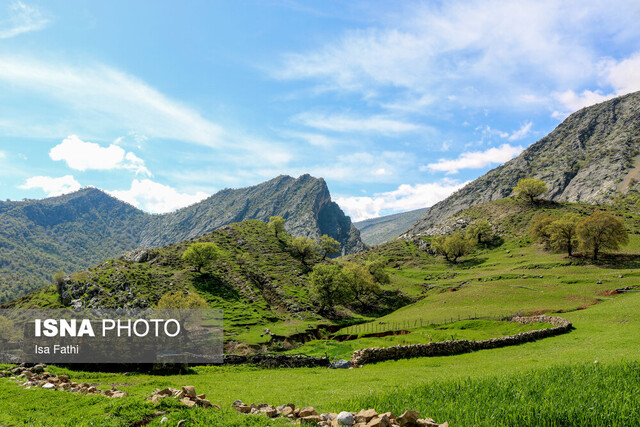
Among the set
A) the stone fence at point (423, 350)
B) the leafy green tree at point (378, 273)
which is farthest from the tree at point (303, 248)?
the stone fence at point (423, 350)

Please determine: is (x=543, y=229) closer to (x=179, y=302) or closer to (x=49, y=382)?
(x=179, y=302)

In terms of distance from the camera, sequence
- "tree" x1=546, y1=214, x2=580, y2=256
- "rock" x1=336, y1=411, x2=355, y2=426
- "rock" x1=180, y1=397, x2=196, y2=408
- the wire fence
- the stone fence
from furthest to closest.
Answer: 1. "tree" x1=546, y1=214, x2=580, y2=256
2. the wire fence
3. the stone fence
4. "rock" x1=180, y1=397, x2=196, y2=408
5. "rock" x1=336, y1=411, x2=355, y2=426

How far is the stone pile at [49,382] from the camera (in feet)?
55.0

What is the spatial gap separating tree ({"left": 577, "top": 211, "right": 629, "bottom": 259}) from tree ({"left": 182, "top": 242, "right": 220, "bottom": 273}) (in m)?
126

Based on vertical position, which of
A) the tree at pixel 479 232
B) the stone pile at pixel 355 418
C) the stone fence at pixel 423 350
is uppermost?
the tree at pixel 479 232

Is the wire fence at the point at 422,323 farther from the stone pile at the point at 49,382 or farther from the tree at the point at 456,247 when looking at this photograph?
the tree at the point at 456,247

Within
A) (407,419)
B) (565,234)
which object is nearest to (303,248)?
(565,234)

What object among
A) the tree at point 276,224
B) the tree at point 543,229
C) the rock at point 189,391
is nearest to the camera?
the rock at point 189,391

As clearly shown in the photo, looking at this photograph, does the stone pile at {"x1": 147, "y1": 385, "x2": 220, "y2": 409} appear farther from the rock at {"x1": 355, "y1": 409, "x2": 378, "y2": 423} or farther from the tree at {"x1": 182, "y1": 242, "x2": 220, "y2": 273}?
the tree at {"x1": 182, "y1": 242, "x2": 220, "y2": 273}

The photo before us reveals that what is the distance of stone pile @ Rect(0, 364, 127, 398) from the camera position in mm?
16770

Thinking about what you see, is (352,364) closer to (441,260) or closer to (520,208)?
(441,260)

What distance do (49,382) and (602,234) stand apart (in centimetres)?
13024

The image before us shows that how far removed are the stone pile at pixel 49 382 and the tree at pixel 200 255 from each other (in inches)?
3477

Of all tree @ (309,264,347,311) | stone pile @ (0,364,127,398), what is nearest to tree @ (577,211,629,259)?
tree @ (309,264,347,311)
